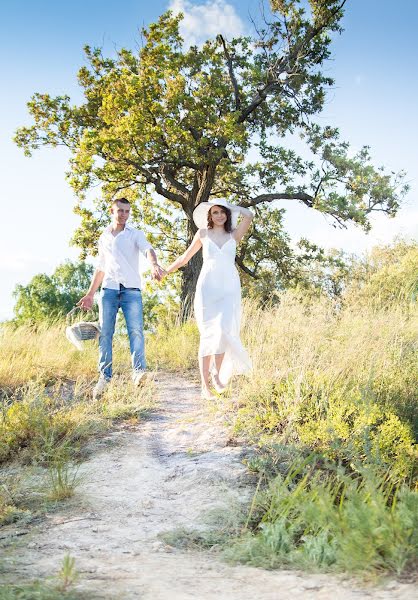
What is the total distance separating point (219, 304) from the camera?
7.46 meters

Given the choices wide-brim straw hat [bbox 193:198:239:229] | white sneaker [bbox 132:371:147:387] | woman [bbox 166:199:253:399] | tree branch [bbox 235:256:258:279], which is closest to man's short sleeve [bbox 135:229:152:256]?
wide-brim straw hat [bbox 193:198:239:229]

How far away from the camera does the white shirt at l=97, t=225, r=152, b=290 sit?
8148mm

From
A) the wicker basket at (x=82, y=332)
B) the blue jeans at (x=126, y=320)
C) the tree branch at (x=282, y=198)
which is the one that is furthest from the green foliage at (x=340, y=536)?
the tree branch at (x=282, y=198)

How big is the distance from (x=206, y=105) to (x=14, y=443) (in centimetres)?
1250

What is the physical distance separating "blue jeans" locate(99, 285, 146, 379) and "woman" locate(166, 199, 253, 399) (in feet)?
3.19

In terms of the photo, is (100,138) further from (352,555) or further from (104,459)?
(352,555)

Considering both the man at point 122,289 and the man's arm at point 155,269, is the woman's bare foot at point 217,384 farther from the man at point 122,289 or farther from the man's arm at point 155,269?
the man's arm at point 155,269

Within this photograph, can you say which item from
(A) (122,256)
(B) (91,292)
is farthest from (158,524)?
(B) (91,292)

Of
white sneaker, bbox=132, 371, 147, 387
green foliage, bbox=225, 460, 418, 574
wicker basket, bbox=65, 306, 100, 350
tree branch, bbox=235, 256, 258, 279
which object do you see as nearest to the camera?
green foliage, bbox=225, 460, 418, 574

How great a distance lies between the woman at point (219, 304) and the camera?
7.38 meters

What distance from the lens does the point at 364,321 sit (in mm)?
8914

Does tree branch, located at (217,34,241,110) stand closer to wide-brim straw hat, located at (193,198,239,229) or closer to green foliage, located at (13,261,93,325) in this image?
wide-brim straw hat, located at (193,198,239,229)

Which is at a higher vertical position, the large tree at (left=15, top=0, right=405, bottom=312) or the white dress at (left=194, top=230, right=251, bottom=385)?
the large tree at (left=15, top=0, right=405, bottom=312)

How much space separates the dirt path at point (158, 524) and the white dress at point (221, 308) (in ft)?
2.27
